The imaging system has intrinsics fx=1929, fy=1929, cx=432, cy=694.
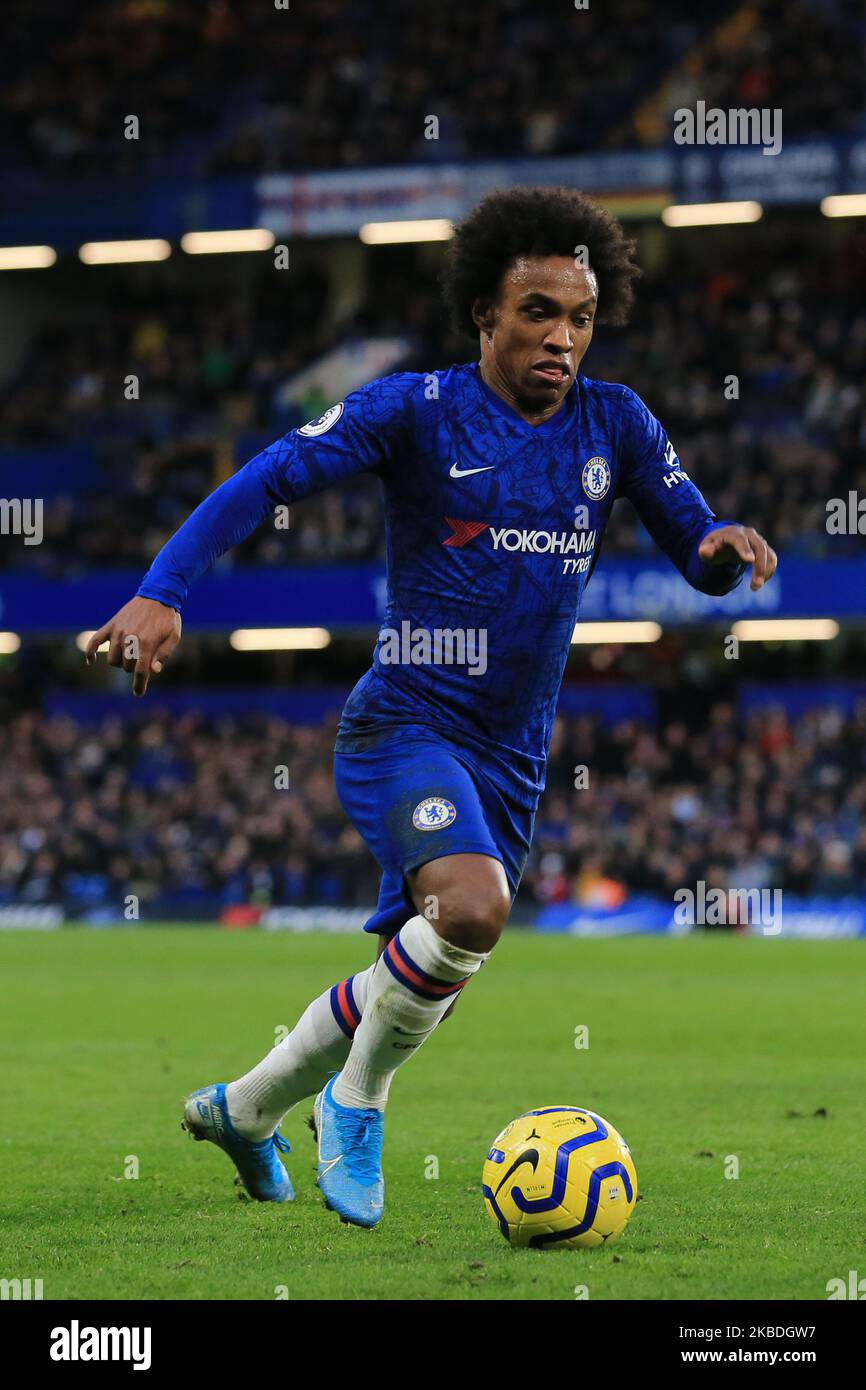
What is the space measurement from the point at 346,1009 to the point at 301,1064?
27 centimetres

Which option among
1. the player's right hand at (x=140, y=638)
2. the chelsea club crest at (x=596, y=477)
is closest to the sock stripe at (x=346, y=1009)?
the player's right hand at (x=140, y=638)

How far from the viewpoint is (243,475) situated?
Answer: 5664 millimetres

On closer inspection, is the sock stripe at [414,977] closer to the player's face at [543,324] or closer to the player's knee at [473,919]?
the player's knee at [473,919]

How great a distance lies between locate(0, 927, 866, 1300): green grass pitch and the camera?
5.51 m

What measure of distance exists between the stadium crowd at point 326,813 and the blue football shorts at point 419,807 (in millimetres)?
21685

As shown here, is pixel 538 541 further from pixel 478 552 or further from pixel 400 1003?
pixel 400 1003

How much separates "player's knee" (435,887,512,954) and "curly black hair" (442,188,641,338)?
195 centimetres

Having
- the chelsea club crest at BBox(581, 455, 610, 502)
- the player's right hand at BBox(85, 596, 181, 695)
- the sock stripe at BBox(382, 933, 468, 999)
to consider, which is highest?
the chelsea club crest at BBox(581, 455, 610, 502)

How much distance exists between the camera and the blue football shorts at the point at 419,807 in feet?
18.7

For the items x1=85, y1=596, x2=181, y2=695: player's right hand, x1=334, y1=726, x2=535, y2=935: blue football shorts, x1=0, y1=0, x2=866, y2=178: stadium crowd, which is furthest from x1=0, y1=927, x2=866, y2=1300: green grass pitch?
x1=0, y1=0, x2=866, y2=178: stadium crowd

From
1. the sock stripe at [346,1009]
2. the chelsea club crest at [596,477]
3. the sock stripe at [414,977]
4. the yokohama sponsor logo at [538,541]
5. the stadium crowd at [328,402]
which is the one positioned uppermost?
the stadium crowd at [328,402]

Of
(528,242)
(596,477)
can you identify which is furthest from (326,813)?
(528,242)

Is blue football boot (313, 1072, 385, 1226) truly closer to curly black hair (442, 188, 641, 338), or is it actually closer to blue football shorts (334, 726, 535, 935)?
blue football shorts (334, 726, 535, 935)
